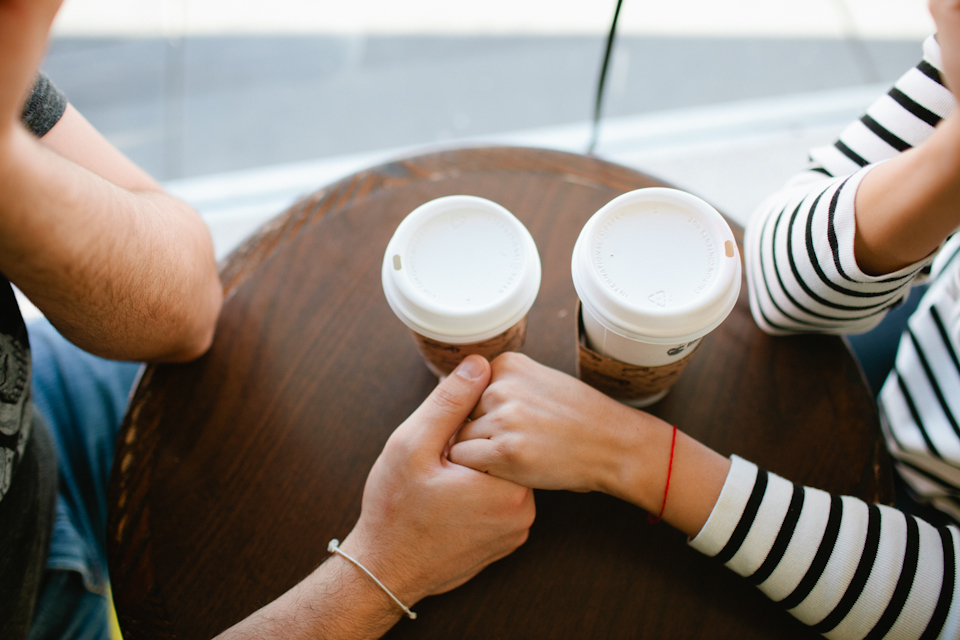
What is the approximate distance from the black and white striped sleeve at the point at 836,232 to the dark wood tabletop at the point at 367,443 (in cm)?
8

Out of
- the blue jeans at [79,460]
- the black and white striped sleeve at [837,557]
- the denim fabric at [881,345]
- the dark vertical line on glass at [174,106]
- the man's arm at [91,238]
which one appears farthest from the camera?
the dark vertical line on glass at [174,106]

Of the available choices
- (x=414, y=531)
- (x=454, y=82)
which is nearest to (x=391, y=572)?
(x=414, y=531)

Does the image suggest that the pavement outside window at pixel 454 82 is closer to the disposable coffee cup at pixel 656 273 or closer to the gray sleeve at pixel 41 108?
the gray sleeve at pixel 41 108

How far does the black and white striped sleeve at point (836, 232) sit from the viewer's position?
1.96 feet

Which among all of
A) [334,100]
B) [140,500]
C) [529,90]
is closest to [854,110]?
[529,90]

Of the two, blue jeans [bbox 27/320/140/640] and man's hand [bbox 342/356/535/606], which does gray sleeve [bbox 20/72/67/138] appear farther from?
man's hand [bbox 342/356/535/606]

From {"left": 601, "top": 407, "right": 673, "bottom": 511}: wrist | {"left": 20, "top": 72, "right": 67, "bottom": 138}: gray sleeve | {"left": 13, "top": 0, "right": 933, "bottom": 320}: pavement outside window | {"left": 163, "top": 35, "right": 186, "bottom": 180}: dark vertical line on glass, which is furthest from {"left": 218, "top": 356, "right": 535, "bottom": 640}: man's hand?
{"left": 163, "top": 35, "right": 186, "bottom": 180}: dark vertical line on glass

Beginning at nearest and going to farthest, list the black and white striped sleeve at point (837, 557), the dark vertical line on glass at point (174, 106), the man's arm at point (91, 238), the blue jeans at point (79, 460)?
the man's arm at point (91, 238) → the black and white striped sleeve at point (837, 557) → the blue jeans at point (79, 460) → the dark vertical line on glass at point (174, 106)

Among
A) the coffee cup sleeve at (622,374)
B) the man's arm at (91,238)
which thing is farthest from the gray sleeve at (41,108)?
the coffee cup sleeve at (622,374)

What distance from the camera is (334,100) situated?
174 cm

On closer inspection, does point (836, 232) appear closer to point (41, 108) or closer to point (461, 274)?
point (461, 274)

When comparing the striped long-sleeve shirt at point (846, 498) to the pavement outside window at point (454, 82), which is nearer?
the striped long-sleeve shirt at point (846, 498)

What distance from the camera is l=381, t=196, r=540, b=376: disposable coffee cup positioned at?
1.80 feet

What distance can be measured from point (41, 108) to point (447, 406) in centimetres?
57
